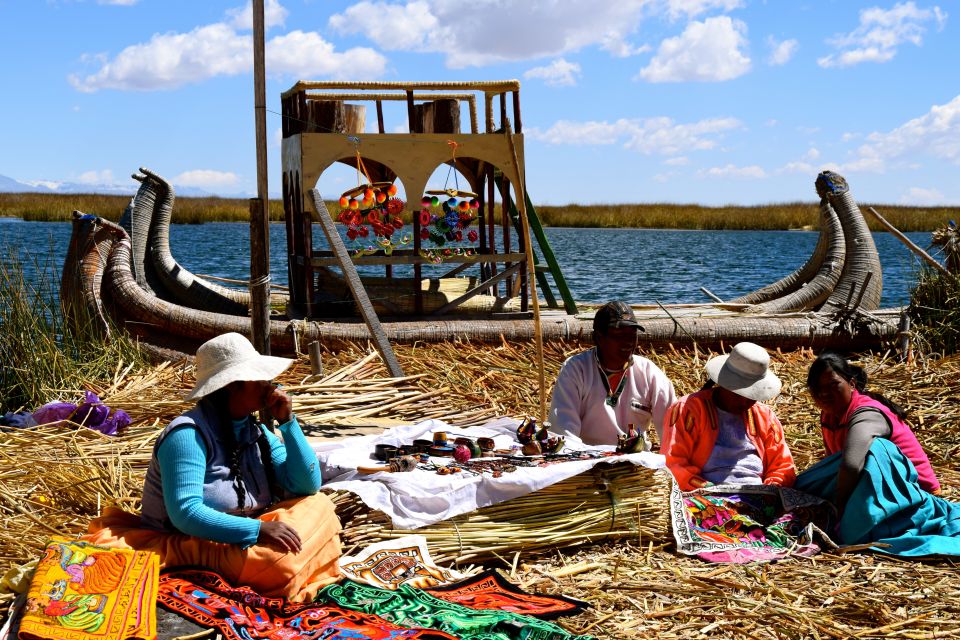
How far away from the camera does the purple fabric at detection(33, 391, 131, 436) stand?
5168 mm

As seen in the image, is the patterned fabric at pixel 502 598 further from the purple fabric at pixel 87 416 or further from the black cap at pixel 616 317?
the purple fabric at pixel 87 416

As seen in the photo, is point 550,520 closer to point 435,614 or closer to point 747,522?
point 747,522

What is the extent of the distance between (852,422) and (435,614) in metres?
1.96

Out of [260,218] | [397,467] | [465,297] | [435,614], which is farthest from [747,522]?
[465,297]

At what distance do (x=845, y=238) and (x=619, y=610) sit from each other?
7.43m

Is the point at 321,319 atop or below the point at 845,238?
below

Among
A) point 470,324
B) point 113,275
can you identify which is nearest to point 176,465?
point 470,324

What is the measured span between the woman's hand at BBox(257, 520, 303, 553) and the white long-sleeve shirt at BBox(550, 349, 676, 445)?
1.66 metres

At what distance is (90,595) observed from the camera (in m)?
2.75

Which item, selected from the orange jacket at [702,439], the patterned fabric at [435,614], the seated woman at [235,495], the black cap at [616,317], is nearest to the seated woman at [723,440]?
the orange jacket at [702,439]

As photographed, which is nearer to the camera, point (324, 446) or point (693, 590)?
point (693, 590)

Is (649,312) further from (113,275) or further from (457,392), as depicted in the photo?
(113,275)

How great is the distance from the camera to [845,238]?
9922 mm

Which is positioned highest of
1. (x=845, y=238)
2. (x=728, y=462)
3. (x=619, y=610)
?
(x=845, y=238)
